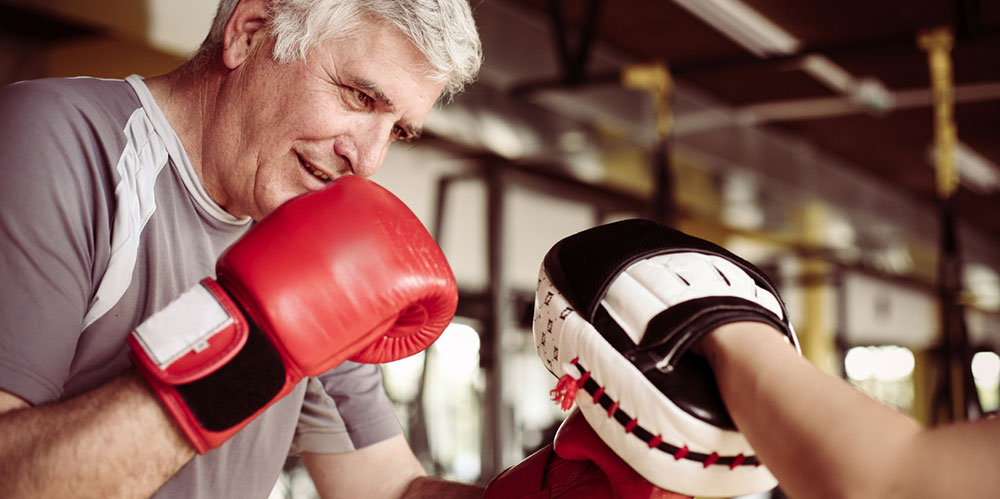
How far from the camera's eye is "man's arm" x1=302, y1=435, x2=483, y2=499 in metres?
1.52

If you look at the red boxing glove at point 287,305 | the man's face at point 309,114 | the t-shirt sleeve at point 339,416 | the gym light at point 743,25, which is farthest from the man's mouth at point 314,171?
the gym light at point 743,25

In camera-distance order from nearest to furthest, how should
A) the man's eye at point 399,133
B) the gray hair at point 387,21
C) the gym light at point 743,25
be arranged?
1. the gray hair at point 387,21
2. the man's eye at point 399,133
3. the gym light at point 743,25

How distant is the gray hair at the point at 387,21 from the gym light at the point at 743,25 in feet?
11.9

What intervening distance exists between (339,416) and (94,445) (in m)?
0.70

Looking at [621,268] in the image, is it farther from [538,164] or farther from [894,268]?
[894,268]

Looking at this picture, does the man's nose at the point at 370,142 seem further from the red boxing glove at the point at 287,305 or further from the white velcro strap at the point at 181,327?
the white velcro strap at the point at 181,327

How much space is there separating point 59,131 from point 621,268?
0.69 meters

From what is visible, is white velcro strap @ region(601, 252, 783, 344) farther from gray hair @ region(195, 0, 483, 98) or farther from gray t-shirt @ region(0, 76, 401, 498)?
gray t-shirt @ region(0, 76, 401, 498)

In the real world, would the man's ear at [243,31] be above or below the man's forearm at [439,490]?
above

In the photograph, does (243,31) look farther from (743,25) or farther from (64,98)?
(743,25)

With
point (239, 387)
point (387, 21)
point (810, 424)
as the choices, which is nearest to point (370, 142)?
point (387, 21)

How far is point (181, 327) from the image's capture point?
2.98 ft

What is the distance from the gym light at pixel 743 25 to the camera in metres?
4.84

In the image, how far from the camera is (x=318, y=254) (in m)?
0.99
